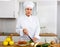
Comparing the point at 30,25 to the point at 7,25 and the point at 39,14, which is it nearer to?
the point at 39,14

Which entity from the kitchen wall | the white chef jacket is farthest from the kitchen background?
the white chef jacket

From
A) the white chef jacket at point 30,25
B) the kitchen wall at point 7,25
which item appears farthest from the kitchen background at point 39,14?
the white chef jacket at point 30,25

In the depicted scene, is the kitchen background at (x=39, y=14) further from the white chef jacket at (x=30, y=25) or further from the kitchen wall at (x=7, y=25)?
the white chef jacket at (x=30, y=25)

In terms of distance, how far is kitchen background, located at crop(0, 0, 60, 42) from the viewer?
3.72 m

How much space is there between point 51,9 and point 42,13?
0.89 ft

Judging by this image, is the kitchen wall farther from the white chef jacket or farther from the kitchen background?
the white chef jacket

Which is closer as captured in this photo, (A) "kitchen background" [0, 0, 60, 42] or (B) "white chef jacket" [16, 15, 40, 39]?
(B) "white chef jacket" [16, 15, 40, 39]

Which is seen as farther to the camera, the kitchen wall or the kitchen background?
the kitchen wall

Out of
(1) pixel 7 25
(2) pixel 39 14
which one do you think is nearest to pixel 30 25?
(2) pixel 39 14

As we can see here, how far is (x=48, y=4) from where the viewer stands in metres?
3.94

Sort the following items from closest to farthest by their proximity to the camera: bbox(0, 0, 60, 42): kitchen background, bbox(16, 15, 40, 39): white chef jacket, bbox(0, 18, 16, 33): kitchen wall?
1. bbox(16, 15, 40, 39): white chef jacket
2. bbox(0, 0, 60, 42): kitchen background
3. bbox(0, 18, 16, 33): kitchen wall

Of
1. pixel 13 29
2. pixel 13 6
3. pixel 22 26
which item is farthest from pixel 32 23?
pixel 13 29

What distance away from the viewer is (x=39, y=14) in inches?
155

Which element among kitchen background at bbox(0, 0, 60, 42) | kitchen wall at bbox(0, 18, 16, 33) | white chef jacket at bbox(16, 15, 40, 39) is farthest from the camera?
kitchen wall at bbox(0, 18, 16, 33)
